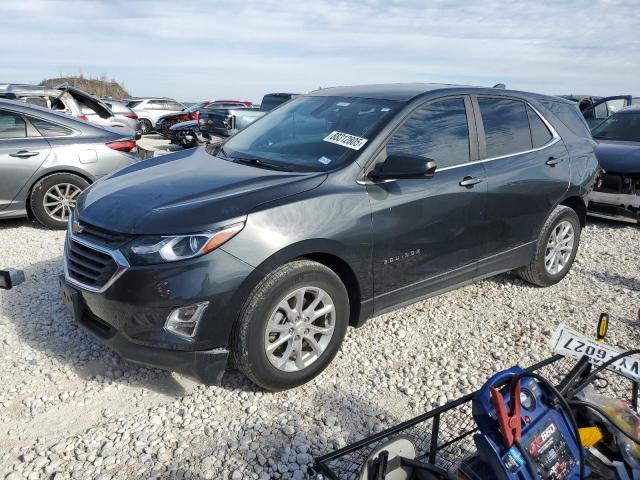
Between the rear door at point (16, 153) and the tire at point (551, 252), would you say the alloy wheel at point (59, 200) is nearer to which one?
the rear door at point (16, 153)

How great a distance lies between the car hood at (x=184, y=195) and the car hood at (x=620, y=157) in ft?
17.9

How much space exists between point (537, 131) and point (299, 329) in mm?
2776

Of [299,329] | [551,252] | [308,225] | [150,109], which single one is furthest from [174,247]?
[150,109]

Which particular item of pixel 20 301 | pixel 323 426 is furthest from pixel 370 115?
pixel 20 301

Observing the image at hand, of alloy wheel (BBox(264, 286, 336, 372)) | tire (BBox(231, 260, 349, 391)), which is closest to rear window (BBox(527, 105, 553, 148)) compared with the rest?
tire (BBox(231, 260, 349, 391))

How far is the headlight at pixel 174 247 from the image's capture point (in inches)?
105

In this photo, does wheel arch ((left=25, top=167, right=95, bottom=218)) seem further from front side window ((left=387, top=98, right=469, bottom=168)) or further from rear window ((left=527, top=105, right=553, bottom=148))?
rear window ((left=527, top=105, right=553, bottom=148))

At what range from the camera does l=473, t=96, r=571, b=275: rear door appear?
Result: 397 centimetres

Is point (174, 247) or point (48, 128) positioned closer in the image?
point (174, 247)

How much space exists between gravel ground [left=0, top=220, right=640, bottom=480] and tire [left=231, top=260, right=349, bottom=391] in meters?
0.17

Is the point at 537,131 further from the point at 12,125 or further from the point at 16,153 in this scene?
the point at 12,125

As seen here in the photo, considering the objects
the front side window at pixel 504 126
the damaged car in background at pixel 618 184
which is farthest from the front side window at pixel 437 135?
the damaged car in background at pixel 618 184

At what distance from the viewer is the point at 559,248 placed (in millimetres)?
4770

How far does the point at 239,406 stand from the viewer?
2943 mm
